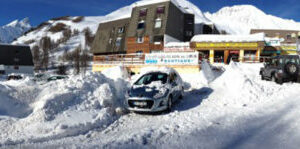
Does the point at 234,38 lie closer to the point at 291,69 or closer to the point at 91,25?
the point at 291,69

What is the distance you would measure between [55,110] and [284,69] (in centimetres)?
1328

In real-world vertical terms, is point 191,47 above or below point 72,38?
below

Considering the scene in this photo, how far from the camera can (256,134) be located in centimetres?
512

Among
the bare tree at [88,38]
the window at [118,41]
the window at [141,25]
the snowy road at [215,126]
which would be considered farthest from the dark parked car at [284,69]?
the bare tree at [88,38]

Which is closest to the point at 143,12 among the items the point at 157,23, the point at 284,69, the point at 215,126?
the point at 157,23

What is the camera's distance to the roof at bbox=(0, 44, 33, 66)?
47.9 m

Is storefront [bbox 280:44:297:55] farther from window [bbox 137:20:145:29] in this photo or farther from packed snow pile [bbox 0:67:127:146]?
packed snow pile [bbox 0:67:127:146]

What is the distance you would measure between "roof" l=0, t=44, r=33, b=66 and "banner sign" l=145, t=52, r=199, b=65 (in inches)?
1798

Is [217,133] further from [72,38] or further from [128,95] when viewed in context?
[72,38]

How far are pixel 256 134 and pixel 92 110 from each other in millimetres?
5382

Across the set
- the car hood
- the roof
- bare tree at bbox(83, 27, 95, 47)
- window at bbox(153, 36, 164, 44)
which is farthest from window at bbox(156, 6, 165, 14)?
bare tree at bbox(83, 27, 95, 47)

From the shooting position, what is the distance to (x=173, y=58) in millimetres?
15836

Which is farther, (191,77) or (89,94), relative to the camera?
(191,77)

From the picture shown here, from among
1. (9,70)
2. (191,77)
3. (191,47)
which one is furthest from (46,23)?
(191,77)
